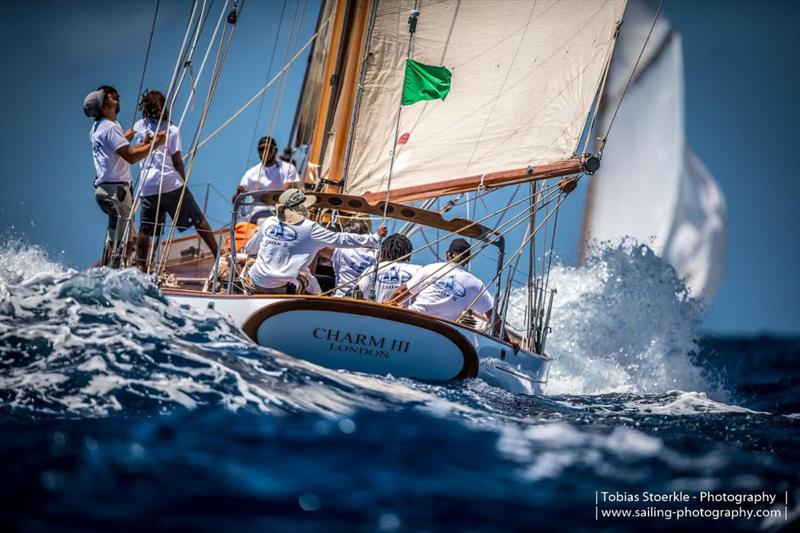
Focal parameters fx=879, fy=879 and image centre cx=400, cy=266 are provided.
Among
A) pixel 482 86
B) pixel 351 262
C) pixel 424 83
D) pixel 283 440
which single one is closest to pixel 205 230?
pixel 351 262

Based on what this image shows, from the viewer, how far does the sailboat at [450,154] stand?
209 inches

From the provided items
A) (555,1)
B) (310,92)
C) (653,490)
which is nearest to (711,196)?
(310,92)

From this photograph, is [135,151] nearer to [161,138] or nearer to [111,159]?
[111,159]

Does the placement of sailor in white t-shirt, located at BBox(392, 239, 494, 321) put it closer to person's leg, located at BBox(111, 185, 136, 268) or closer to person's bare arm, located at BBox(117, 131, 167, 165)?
person's leg, located at BBox(111, 185, 136, 268)

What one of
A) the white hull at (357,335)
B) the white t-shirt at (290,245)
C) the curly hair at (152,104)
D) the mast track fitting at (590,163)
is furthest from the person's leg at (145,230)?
the mast track fitting at (590,163)

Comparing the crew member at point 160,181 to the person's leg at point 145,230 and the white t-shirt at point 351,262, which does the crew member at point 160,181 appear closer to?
the person's leg at point 145,230

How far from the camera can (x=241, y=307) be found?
5430 mm

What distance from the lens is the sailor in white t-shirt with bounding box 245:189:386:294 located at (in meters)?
5.84

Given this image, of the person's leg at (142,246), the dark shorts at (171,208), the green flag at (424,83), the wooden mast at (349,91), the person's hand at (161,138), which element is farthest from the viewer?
the wooden mast at (349,91)

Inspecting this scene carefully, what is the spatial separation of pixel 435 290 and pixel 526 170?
3.87ft

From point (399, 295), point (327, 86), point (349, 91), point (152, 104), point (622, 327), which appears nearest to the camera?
point (399, 295)

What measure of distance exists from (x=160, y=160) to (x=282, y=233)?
1.79m

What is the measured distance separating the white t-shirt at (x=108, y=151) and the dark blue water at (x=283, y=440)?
1.43 metres

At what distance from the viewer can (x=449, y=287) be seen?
20.1 ft
